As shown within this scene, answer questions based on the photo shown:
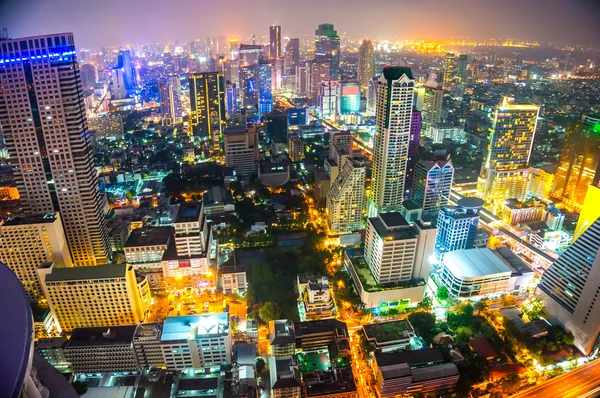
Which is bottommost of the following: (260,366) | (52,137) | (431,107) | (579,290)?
(260,366)

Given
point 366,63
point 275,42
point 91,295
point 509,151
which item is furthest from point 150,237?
point 275,42

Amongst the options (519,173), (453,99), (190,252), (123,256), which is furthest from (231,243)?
(453,99)

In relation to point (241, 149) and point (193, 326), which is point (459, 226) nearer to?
point (193, 326)

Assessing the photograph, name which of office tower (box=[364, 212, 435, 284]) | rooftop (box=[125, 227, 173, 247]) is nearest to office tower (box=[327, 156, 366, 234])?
office tower (box=[364, 212, 435, 284])

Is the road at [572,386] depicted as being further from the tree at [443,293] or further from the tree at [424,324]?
the tree at [443,293]

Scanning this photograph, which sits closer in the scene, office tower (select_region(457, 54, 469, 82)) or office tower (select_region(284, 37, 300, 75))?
office tower (select_region(457, 54, 469, 82))

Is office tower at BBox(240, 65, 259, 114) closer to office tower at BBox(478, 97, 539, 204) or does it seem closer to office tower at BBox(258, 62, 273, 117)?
office tower at BBox(258, 62, 273, 117)
